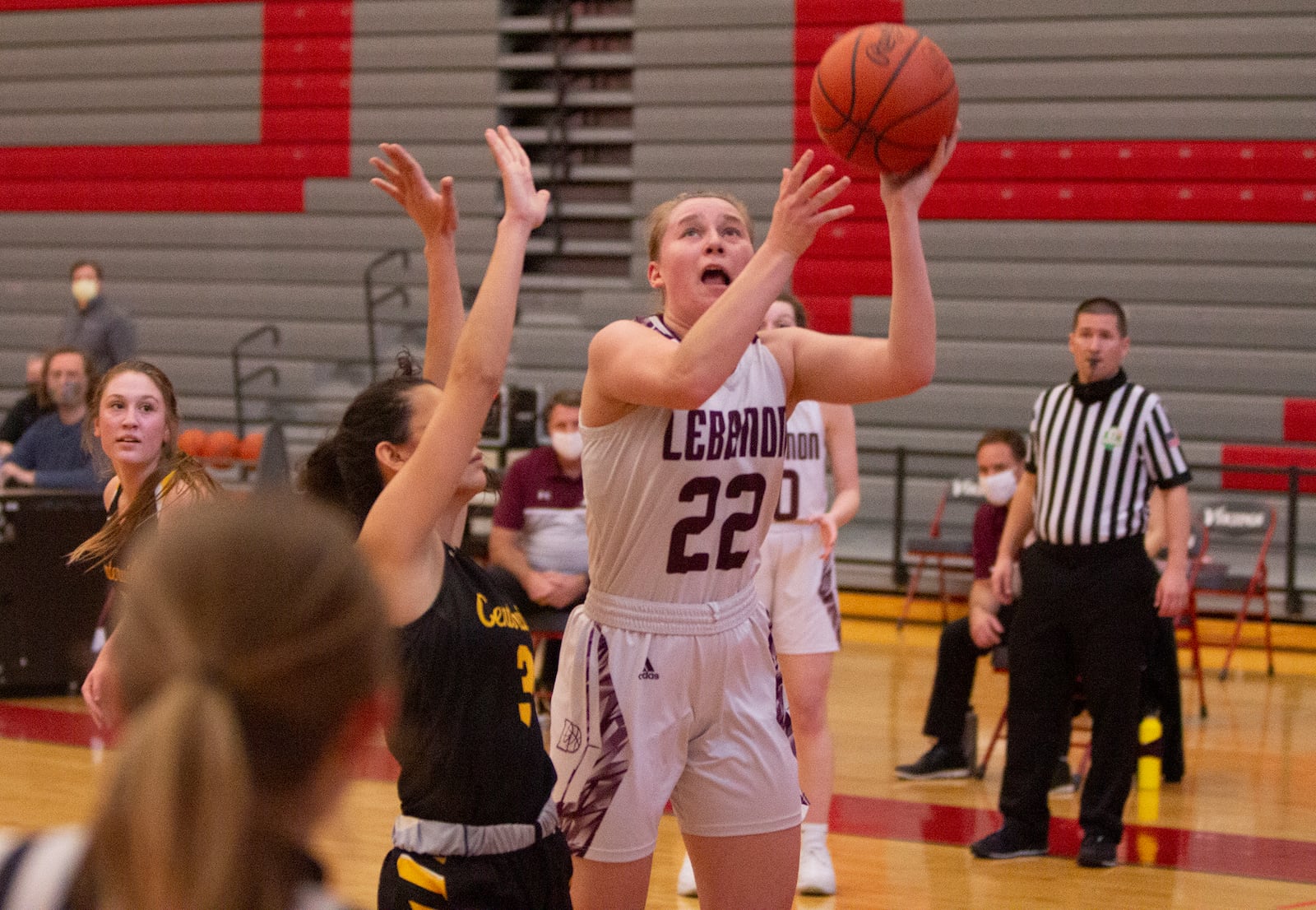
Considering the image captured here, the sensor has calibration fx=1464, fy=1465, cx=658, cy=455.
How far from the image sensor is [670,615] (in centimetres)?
277

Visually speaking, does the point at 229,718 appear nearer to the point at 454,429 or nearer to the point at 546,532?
the point at 454,429

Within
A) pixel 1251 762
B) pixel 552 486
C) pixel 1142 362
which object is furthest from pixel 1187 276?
pixel 552 486

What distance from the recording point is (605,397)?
274 cm

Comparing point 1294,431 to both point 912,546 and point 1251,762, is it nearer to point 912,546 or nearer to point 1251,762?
point 912,546

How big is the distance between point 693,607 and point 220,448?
8711 mm

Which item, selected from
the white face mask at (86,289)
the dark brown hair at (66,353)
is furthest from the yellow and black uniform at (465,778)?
the white face mask at (86,289)

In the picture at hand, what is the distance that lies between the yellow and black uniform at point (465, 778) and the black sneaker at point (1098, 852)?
9.86ft

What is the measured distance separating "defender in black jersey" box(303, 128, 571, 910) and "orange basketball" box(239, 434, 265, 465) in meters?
8.61

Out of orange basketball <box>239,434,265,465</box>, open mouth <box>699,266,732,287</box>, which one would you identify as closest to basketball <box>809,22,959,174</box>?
open mouth <box>699,266,732,287</box>

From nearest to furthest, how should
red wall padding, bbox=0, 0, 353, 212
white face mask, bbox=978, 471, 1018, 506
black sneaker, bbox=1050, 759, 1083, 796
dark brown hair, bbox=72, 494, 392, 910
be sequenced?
dark brown hair, bbox=72, 494, 392, 910 → black sneaker, bbox=1050, 759, 1083, 796 → white face mask, bbox=978, 471, 1018, 506 → red wall padding, bbox=0, 0, 353, 212

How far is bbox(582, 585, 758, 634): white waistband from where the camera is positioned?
2.77 metres

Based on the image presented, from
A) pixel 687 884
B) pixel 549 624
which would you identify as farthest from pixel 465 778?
pixel 549 624

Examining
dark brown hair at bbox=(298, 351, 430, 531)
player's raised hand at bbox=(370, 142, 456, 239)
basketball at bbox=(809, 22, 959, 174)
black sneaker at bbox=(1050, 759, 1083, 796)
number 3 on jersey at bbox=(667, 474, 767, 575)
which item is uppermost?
basketball at bbox=(809, 22, 959, 174)

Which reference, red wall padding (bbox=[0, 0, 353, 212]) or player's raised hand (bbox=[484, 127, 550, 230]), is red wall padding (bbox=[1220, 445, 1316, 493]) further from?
player's raised hand (bbox=[484, 127, 550, 230])
